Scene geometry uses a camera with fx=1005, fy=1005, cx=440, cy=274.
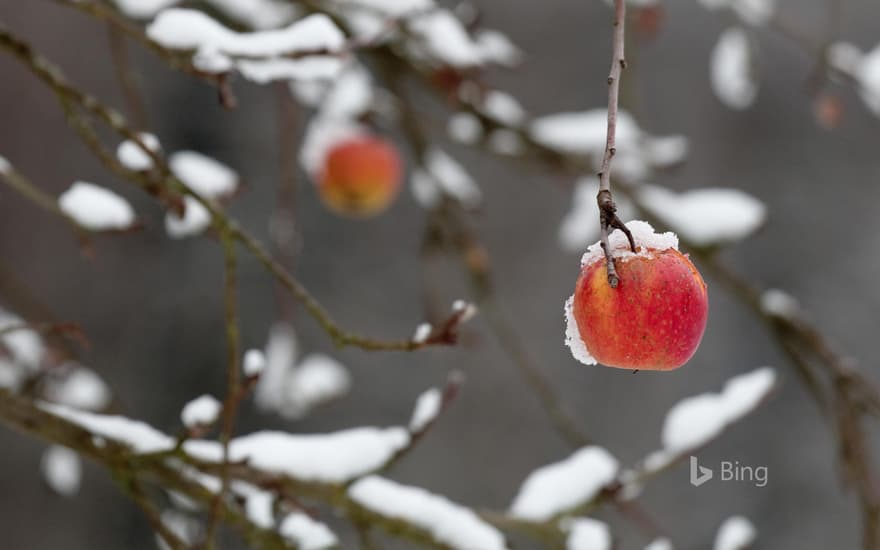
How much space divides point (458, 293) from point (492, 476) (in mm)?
616

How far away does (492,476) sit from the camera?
3281 millimetres

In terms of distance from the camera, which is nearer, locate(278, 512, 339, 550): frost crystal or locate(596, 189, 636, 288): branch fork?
locate(596, 189, 636, 288): branch fork

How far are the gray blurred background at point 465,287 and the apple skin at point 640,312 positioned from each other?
253 cm

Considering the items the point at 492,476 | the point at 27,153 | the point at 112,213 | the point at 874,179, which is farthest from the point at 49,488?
the point at 874,179

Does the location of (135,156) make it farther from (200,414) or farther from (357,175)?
(357,175)

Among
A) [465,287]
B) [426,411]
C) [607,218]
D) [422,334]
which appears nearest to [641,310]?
[607,218]

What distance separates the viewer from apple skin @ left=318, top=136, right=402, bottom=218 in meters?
1.79

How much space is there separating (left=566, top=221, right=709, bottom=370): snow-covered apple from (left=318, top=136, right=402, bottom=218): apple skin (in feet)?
4.00

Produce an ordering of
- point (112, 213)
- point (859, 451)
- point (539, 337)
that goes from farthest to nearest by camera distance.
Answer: point (539, 337) → point (859, 451) → point (112, 213)

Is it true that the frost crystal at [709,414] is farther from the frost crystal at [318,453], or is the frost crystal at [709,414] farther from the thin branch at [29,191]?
the thin branch at [29,191]

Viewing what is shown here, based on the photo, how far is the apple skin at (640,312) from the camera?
569 millimetres

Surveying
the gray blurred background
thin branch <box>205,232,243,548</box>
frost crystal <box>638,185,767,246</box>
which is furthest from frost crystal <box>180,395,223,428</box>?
the gray blurred background

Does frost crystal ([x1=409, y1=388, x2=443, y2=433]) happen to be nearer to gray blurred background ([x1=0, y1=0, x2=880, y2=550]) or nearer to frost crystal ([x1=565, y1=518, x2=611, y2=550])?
frost crystal ([x1=565, y1=518, x2=611, y2=550])

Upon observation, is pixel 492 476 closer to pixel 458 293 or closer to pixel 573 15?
pixel 458 293
